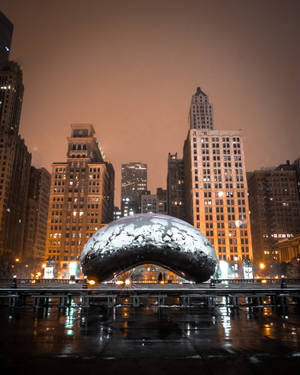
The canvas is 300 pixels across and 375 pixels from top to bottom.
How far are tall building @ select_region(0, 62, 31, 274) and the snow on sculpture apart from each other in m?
94.6

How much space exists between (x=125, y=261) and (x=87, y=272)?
2.51 m

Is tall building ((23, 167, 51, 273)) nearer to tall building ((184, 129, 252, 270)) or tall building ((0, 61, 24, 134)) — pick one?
tall building ((0, 61, 24, 134))

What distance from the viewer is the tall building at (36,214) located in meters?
150

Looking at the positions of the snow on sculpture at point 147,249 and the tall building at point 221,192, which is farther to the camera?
the tall building at point 221,192

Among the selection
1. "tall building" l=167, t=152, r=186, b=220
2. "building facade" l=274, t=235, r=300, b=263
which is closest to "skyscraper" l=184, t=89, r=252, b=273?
"building facade" l=274, t=235, r=300, b=263

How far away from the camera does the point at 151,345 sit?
25.0 feet

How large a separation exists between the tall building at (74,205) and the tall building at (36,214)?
3642 centimetres

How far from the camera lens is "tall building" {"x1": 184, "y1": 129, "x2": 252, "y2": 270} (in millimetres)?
95312

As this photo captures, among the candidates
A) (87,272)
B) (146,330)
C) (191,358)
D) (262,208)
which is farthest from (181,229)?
(262,208)

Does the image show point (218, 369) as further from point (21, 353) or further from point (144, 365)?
point (21, 353)

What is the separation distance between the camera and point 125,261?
15.5 metres

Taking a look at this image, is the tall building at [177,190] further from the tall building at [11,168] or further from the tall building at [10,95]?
the tall building at [10,95]

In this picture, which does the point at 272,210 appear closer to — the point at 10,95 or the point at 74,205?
the point at 74,205

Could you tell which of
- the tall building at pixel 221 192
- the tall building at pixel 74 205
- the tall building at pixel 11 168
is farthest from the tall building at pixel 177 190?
the tall building at pixel 11 168
